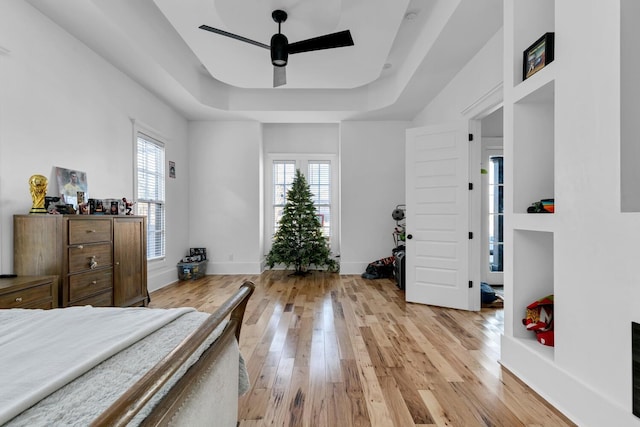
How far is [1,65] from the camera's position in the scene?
8.02ft

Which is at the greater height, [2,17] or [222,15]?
[222,15]

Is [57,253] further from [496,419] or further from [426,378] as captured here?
[496,419]

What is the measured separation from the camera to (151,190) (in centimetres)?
467

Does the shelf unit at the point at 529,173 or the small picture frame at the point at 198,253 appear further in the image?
the small picture frame at the point at 198,253

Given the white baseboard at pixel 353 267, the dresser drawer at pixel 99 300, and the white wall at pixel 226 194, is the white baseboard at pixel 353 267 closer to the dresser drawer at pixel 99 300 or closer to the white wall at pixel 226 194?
the white wall at pixel 226 194

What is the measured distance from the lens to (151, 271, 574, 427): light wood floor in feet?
5.59

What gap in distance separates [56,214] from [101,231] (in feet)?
1.32

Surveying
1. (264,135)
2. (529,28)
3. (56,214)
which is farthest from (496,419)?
(264,135)

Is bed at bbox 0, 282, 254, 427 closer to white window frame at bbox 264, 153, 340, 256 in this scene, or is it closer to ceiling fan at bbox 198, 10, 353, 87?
ceiling fan at bbox 198, 10, 353, 87

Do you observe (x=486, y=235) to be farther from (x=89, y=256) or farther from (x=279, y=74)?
(x=89, y=256)

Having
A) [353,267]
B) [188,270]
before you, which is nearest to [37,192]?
[188,270]

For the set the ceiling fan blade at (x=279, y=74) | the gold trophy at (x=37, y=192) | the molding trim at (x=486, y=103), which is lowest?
the gold trophy at (x=37, y=192)

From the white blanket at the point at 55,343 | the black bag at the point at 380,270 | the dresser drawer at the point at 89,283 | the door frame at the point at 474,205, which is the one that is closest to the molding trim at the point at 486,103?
the door frame at the point at 474,205

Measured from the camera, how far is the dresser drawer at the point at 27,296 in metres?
1.97
